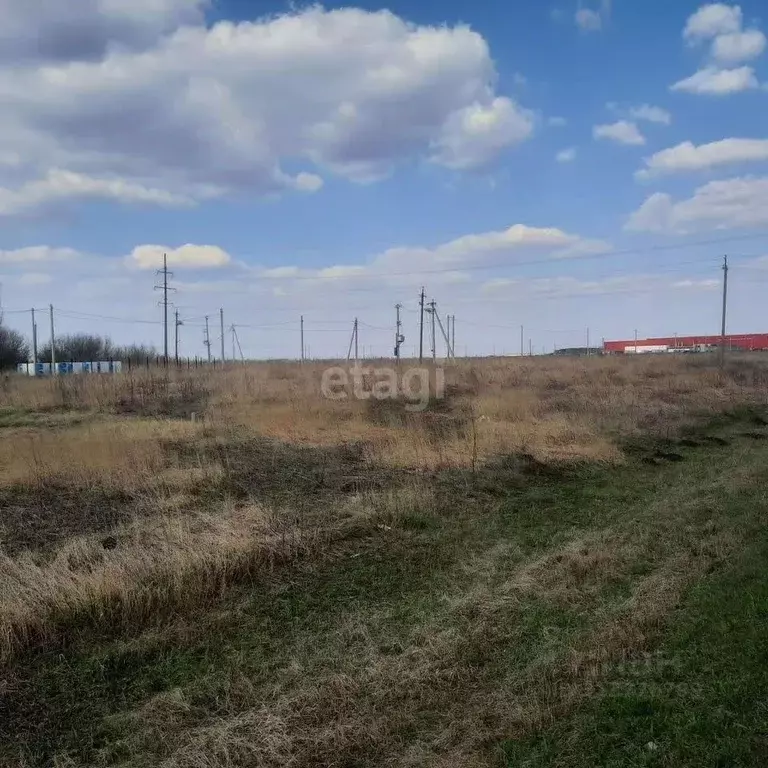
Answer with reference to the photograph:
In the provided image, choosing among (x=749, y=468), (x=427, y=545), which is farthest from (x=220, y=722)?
(x=749, y=468)

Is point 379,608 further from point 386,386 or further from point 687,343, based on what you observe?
point 687,343

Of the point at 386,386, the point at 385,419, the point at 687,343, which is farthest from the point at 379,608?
the point at 687,343

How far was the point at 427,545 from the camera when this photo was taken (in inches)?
257

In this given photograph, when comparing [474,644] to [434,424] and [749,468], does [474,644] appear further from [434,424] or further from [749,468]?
[434,424]

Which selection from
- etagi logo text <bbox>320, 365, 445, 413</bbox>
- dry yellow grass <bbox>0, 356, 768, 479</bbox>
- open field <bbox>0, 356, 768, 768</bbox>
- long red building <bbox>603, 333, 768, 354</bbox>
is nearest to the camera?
open field <bbox>0, 356, 768, 768</bbox>

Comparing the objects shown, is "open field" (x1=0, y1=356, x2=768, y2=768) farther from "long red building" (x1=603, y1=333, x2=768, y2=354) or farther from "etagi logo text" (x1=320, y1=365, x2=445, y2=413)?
"long red building" (x1=603, y1=333, x2=768, y2=354)

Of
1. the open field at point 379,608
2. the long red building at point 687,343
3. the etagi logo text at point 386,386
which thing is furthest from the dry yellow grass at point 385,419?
the long red building at point 687,343

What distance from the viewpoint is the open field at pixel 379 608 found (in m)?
3.10

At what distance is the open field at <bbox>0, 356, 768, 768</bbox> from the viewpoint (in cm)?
310

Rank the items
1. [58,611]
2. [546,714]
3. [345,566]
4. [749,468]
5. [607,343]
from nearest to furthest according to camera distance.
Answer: [546,714] < [58,611] < [345,566] < [749,468] < [607,343]

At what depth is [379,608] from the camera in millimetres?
4887

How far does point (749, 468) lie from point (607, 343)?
358 ft

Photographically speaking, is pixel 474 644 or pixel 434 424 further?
pixel 434 424

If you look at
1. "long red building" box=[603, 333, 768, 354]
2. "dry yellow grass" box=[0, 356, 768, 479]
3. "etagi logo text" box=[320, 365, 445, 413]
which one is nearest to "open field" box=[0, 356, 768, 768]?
"dry yellow grass" box=[0, 356, 768, 479]
